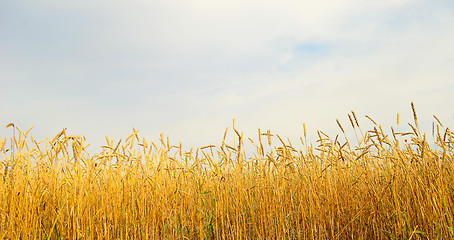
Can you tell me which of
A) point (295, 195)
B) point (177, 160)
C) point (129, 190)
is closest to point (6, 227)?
point (129, 190)

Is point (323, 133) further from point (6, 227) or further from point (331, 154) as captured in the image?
point (6, 227)

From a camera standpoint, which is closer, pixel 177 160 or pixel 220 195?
pixel 220 195

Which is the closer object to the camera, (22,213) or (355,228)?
(22,213)

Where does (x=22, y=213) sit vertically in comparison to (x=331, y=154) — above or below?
below

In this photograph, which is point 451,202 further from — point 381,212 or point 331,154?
point 331,154

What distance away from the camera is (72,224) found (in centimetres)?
250

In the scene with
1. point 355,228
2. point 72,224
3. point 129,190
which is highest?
point 129,190

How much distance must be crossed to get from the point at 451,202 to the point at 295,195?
1212 mm

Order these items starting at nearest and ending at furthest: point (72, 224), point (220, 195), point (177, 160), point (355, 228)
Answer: point (72, 224) < point (220, 195) < point (355, 228) < point (177, 160)

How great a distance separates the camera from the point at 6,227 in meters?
2.56

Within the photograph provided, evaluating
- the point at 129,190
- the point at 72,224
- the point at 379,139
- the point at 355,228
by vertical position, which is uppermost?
the point at 379,139

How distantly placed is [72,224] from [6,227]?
53 centimetres

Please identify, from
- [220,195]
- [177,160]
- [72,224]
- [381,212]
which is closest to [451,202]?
[381,212]

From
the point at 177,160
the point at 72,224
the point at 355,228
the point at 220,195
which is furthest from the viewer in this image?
the point at 177,160
